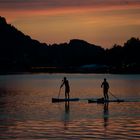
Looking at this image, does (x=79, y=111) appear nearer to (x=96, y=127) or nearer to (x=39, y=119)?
(x=39, y=119)

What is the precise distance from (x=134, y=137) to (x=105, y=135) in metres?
1.23

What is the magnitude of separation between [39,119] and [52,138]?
280 inches

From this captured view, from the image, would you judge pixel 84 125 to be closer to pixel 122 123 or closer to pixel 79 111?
pixel 122 123

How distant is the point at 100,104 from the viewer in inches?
1689

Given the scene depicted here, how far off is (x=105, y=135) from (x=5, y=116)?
935 centimetres

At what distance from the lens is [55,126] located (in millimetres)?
27344

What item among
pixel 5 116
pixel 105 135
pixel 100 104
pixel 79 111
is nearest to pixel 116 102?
pixel 100 104

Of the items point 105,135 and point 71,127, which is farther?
point 71,127

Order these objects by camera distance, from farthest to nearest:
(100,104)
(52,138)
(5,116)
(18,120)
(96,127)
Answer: (100,104)
(5,116)
(18,120)
(96,127)
(52,138)

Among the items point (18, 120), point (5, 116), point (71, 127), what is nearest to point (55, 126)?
point (71, 127)

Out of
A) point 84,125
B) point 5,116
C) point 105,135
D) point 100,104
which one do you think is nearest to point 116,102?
point 100,104

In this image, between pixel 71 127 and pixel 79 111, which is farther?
pixel 79 111

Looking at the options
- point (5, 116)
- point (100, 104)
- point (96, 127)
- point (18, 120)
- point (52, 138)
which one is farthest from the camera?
point (100, 104)

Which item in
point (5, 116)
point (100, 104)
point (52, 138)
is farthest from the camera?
point (100, 104)
